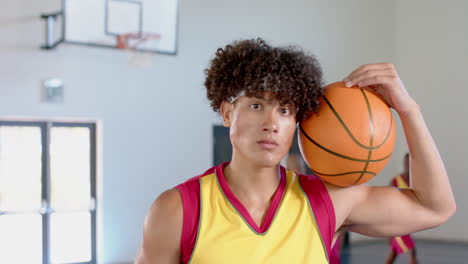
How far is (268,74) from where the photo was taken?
1604 mm

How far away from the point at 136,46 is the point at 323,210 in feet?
17.5

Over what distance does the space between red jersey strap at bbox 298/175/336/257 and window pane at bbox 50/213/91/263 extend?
5.46 meters

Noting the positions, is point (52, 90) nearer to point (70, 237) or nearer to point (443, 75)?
point (70, 237)

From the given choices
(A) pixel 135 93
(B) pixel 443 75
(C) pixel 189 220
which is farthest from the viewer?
(B) pixel 443 75

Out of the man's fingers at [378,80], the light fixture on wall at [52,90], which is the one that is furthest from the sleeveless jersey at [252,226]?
the light fixture on wall at [52,90]

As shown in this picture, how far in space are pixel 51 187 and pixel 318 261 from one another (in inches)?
217

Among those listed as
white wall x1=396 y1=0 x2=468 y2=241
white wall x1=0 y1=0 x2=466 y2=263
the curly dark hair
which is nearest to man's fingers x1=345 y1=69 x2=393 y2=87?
the curly dark hair

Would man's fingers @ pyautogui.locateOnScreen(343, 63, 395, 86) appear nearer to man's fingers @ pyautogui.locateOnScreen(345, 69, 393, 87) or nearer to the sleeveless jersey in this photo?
man's fingers @ pyautogui.locateOnScreen(345, 69, 393, 87)

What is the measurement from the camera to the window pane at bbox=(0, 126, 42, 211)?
20.5ft

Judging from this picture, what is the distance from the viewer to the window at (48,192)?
20.6 feet

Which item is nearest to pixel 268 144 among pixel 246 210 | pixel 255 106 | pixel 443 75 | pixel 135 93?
pixel 255 106

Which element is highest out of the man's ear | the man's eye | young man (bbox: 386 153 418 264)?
the man's eye

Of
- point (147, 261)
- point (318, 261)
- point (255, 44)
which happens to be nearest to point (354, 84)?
point (255, 44)

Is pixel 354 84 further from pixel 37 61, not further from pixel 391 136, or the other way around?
pixel 37 61
